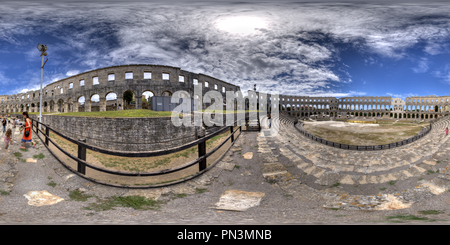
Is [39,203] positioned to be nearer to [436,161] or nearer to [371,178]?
[371,178]

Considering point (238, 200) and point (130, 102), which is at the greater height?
point (130, 102)

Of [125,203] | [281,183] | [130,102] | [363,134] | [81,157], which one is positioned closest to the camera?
[125,203]

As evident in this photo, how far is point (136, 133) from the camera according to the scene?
3311 mm

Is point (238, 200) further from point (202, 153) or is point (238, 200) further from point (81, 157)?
point (81, 157)

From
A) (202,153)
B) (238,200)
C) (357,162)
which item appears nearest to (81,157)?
(202,153)

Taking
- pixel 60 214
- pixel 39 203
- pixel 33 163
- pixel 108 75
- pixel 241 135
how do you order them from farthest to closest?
pixel 108 75 → pixel 241 135 → pixel 33 163 → pixel 39 203 → pixel 60 214

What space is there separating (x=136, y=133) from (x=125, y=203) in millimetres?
1748

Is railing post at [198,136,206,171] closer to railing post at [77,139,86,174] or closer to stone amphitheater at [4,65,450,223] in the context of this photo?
stone amphitheater at [4,65,450,223]

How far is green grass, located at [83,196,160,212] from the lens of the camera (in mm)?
1818

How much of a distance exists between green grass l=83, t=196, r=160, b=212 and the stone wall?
1300 mm

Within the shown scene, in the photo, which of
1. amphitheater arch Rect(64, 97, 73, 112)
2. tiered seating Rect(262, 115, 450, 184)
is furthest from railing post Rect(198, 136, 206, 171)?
amphitheater arch Rect(64, 97, 73, 112)
